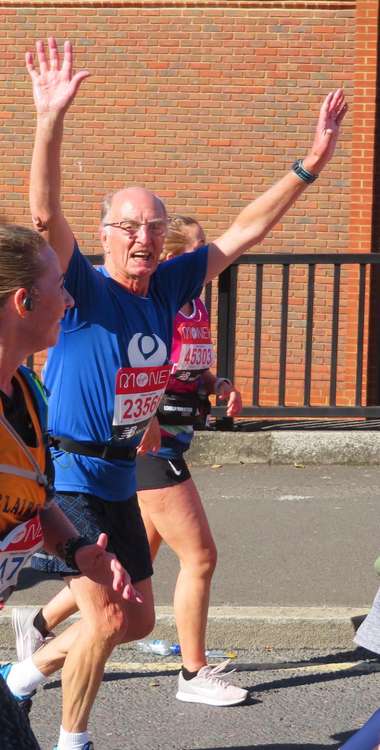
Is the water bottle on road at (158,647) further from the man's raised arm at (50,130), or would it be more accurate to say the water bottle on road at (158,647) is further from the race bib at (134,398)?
the man's raised arm at (50,130)

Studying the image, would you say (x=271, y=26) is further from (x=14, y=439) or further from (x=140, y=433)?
(x=14, y=439)

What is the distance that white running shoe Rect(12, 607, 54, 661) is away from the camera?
185 inches

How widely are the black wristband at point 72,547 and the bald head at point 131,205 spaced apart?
133cm

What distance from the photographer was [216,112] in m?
11.7

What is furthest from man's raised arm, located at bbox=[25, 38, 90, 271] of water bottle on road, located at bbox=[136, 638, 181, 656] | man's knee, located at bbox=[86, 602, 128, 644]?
water bottle on road, located at bbox=[136, 638, 181, 656]

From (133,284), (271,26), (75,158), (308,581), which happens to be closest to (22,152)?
(75,158)

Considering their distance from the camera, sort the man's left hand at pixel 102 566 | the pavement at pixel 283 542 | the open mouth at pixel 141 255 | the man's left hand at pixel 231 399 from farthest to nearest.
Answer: the pavement at pixel 283 542
the man's left hand at pixel 231 399
the open mouth at pixel 141 255
the man's left hand at pixel 102 566

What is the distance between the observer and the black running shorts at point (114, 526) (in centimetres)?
394

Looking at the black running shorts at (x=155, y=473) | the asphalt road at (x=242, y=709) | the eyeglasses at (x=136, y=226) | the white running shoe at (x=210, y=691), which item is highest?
the eyeglasses at (x=136, y=226)

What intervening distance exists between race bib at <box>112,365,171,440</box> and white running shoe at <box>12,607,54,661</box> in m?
1.16

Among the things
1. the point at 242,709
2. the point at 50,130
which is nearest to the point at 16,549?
the point at 50,130

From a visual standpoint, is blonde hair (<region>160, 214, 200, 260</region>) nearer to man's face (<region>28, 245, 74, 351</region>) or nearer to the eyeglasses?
the eyeglasses

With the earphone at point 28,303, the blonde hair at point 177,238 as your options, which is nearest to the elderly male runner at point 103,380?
the earphone at point 28,303

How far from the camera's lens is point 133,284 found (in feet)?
13.4
